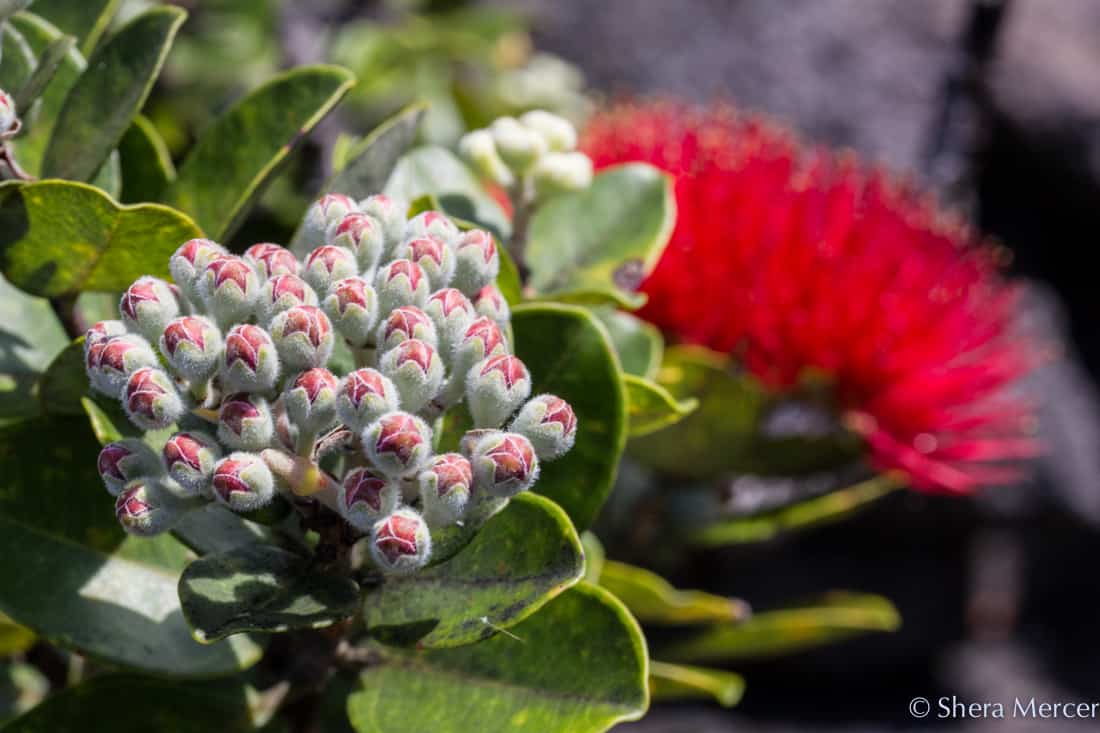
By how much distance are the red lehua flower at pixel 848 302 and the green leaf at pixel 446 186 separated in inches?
12.1

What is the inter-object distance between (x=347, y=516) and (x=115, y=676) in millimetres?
276

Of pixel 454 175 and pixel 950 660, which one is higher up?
pixel 454 175

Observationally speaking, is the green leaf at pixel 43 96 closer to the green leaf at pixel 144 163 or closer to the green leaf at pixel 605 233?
the green leaf at pixel 144 163

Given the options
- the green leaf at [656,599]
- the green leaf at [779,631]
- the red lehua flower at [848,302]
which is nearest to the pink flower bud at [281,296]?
the green leaf at [656,599]

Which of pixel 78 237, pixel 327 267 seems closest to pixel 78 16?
pixel 78 237

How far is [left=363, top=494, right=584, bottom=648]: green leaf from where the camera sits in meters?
0.54

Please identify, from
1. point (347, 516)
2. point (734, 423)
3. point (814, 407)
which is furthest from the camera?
point (814, 407)

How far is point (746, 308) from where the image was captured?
1096mm

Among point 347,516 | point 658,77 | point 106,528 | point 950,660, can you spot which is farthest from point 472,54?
Result: point 950,660

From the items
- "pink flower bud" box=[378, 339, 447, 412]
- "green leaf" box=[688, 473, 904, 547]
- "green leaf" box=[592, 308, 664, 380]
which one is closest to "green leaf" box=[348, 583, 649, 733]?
"pink flower bud" box=[378, 339, 447, 412]

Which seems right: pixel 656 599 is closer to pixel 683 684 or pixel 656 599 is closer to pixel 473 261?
pixel 683 684

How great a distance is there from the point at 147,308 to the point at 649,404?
325 millimetres

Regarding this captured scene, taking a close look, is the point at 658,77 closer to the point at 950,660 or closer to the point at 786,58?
the point at 786,58

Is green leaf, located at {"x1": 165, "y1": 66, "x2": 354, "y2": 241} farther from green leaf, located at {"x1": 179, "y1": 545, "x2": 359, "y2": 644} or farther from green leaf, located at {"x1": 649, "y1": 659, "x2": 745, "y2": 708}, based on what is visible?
green leaf, located at {"x1": 649, "y1": 659, "x2": 745, "y2": 708}
